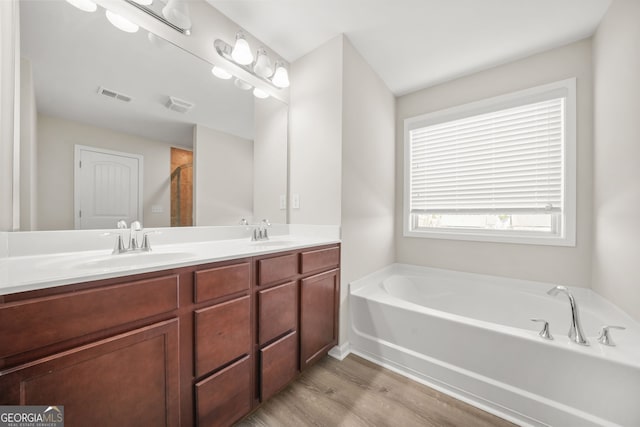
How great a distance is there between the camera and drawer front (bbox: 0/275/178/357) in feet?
1.98

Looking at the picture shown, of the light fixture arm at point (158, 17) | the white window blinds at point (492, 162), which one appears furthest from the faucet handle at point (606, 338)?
the light fixture arm at point (158, 17)

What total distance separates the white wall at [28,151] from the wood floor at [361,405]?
54.3 inches

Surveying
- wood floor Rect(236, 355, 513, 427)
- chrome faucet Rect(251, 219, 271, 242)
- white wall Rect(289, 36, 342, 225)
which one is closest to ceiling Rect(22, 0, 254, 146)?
white wall Rect(289, 36, 342, 225)

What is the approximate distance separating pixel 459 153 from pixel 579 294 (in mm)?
1459

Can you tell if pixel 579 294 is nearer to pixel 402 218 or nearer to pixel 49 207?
pixel 402 218

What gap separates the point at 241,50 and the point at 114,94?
0.82 meters

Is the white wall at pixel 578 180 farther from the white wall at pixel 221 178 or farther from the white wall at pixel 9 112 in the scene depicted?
the white wall at pixel 9 112

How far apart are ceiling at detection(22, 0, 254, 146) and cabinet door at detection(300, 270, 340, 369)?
1268mm

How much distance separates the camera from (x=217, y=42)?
5.17 ft

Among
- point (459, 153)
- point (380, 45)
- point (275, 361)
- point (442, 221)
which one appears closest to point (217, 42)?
point (380, 45)

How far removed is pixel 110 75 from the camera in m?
1.21

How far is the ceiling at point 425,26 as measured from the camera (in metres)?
1.51

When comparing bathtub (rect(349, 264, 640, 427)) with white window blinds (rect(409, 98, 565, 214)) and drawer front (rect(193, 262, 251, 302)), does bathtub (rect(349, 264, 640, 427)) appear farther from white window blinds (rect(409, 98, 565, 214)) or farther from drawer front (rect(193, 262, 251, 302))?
drawer front (rect(193, 262, 251, 302))

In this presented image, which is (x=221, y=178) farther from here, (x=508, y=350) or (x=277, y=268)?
(x=508, y=350)
